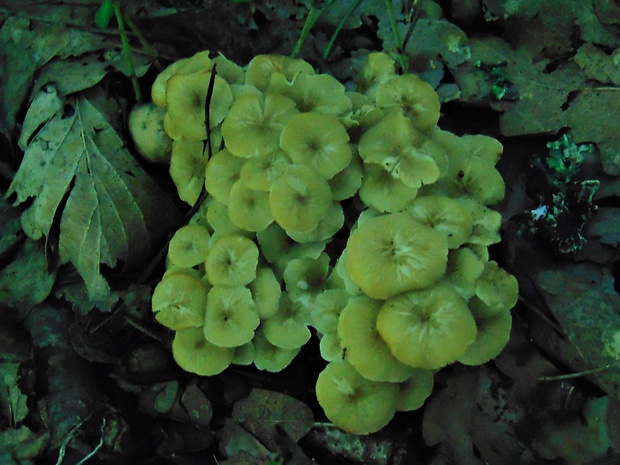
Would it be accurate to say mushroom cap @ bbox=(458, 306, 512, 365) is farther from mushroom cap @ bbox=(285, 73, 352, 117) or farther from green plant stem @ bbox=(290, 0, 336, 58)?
green plant stem @ bbox=(290, 0, 336, 58)

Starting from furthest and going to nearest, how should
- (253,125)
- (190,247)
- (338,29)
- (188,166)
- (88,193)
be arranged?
(338,29)
(88,193)
(188,166)
(190,247)
(253,125)

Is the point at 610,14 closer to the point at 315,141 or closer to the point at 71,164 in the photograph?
the point at 315,141

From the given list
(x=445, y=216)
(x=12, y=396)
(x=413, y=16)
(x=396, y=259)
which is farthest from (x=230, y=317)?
(x=413, y=16)

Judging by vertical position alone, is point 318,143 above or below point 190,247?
above

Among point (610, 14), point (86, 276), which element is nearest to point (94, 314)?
point (86, 276)

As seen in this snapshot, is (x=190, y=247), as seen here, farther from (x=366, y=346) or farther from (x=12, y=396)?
(x=12, y=396)

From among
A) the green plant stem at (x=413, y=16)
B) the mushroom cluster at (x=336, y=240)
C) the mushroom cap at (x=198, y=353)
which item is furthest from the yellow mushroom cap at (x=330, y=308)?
the green plant stem at (x=413, y=16)

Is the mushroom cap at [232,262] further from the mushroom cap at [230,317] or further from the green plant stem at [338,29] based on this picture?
the green plant stem at [338,29]
